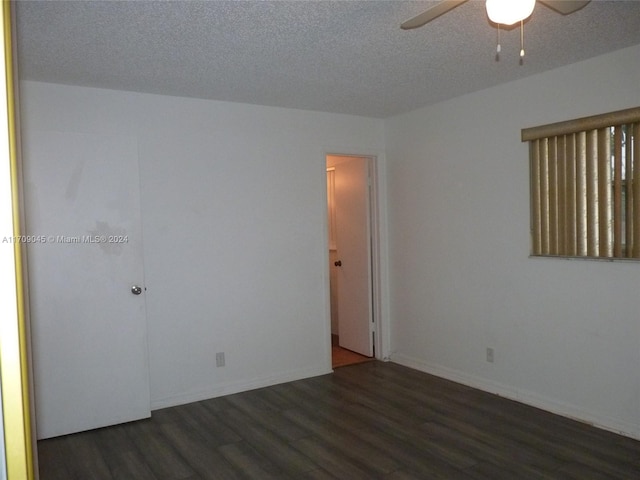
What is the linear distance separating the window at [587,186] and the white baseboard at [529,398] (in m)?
1.09

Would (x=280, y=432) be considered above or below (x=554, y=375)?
below

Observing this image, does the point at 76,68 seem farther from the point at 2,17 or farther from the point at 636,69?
the point at 636,69

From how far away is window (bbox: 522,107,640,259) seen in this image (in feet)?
9.70

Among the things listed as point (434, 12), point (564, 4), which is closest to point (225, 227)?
point (434, 12)

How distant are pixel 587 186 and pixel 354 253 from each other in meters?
2.43

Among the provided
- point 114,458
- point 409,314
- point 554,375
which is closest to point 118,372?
point 114,458

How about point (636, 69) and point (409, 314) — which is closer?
point (636, 69)

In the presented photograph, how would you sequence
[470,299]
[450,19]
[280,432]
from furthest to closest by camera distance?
[470,299]
[280,432]
[450,19]

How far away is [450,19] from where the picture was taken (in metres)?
2.47

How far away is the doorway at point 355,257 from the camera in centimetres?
488

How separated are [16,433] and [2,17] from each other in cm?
109

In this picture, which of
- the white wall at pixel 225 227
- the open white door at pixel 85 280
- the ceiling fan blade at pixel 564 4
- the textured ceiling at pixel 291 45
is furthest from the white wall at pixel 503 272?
the open white door at pixel 85 280

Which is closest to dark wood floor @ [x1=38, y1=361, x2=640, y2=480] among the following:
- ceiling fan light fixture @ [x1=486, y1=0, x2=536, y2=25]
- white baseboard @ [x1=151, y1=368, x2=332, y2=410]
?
white baseboard @ [x1=151, y1=368, x2=332, y2=410]

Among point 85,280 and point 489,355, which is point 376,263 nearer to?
point 489,355
